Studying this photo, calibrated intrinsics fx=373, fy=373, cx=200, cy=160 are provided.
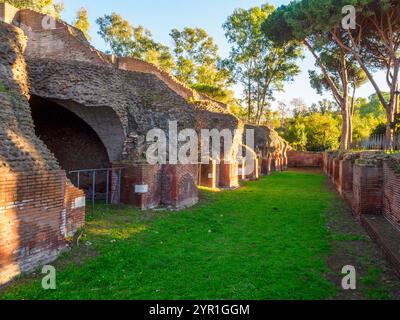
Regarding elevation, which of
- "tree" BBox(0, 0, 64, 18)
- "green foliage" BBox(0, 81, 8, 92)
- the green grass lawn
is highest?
"tree" BBox(0, 0, 64, 18)

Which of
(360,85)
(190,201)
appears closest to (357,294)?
(190,201)

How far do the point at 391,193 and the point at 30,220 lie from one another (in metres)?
7.38

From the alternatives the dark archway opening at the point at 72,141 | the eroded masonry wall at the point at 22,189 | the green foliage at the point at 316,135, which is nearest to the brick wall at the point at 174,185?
the dark archway opening at the point at 72,141

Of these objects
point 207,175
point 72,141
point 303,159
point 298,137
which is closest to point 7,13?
point 72,141

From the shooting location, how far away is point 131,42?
39188 millimetres

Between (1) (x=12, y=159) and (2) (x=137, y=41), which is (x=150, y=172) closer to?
(1) (x=12, y=159)

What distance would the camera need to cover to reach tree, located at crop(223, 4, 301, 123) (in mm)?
36406

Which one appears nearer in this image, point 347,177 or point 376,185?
point 376,185

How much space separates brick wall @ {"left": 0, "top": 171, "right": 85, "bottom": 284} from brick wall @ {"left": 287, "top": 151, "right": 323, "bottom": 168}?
1451 inches

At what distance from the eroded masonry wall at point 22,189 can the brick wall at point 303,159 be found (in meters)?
36.0

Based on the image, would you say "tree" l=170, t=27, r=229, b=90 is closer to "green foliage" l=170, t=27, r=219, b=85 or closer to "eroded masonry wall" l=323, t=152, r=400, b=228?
"green foliage" l=170, t=27, r=219, b=85

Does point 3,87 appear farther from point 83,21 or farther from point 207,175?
point 83,21

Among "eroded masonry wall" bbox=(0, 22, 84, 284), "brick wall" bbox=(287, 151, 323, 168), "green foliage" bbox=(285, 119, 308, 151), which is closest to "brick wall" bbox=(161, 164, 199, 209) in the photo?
"eroded masonry wall" bbox=(0, 22, 84, 284)

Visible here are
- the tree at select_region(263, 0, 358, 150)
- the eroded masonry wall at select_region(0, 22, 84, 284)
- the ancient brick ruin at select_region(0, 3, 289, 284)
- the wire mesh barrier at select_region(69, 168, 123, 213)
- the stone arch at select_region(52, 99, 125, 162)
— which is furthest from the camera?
the tree at select_region(263, 0, 358, 150)
